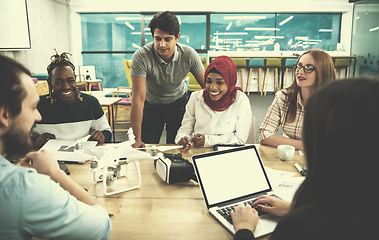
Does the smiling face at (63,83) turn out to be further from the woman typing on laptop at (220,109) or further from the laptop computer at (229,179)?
the laptop computer at (229,179)

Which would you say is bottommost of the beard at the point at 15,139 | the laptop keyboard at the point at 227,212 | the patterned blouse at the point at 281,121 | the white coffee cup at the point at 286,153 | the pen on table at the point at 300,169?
the laptop keyboard at the point at 227,212

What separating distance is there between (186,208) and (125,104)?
3516 mm

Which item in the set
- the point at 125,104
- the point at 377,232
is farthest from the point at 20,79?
the point at 125,104

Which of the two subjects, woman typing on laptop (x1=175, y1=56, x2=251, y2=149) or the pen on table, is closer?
the pen on table

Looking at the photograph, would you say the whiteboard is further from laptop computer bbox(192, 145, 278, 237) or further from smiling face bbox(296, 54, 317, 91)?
laptop computer bbox(192, 145, 278, 237)

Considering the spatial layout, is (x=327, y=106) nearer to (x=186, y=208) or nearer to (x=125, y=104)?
(x=186, y=208)

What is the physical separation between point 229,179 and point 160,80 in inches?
54.5

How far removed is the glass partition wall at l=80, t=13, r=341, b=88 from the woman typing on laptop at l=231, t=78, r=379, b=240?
7750 millimetres

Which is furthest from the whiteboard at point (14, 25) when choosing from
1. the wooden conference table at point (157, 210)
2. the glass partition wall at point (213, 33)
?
the wooden conference table at point (157, 210)

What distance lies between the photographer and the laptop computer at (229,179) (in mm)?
918

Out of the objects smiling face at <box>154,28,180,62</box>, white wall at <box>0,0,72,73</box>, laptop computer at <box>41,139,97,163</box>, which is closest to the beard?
laptop computer at <box>41,139,97,163</box>

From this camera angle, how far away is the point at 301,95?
5.71 ft

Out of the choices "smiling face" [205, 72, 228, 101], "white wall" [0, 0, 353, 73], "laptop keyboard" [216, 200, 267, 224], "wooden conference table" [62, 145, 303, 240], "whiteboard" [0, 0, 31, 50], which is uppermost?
"white wall" [0, 0, 353, 73]

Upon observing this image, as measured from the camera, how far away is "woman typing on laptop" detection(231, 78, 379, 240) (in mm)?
481
